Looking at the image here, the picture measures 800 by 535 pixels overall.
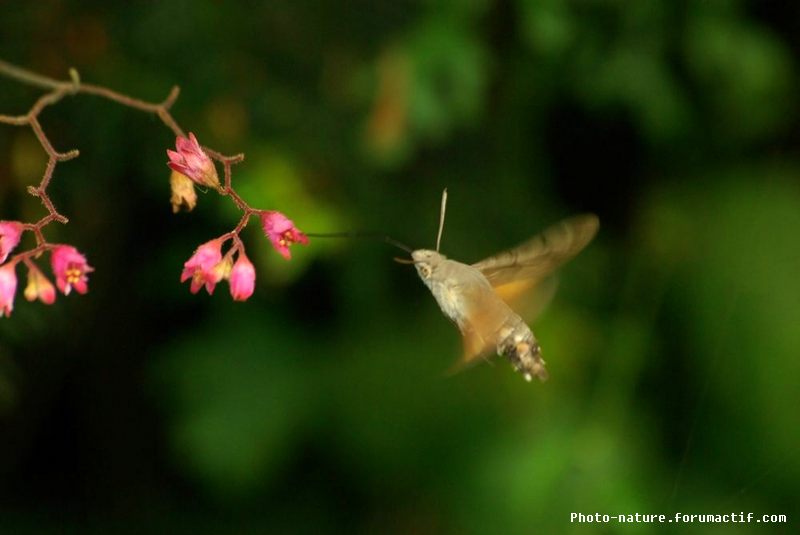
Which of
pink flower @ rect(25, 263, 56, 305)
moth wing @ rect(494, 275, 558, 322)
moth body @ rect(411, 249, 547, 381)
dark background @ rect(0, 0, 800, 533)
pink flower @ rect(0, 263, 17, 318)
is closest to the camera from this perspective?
pink flower @ rect(0, 263, 17, 318)

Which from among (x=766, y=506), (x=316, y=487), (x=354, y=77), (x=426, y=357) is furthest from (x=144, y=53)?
(x=766, y=506)

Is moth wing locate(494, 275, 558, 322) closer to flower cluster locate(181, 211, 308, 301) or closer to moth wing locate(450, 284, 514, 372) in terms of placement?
moth wing locate(450, 284, 514, 372)

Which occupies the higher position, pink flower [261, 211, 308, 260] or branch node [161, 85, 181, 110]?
branch node [161, 85, 181, 110]

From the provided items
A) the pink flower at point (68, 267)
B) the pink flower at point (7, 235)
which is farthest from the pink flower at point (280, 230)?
the pink flower at point (7, 235)

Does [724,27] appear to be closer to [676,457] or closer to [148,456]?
[676,457]

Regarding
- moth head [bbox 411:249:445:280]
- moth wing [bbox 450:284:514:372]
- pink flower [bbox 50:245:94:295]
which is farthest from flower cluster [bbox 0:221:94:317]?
moth wing [bbox 450:284:514:372]

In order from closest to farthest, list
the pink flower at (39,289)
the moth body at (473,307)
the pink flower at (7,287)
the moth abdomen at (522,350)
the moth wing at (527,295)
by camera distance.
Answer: the pink flower at (7,287), the pink flower at (39,289), the moth body at (473,307), the moth abdomen at (522,350), the moth wing at (527,295)

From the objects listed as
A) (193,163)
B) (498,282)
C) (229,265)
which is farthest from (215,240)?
(498,282)

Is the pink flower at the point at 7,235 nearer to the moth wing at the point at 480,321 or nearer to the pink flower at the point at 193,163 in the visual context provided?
the pink flower at the point at 193,163
